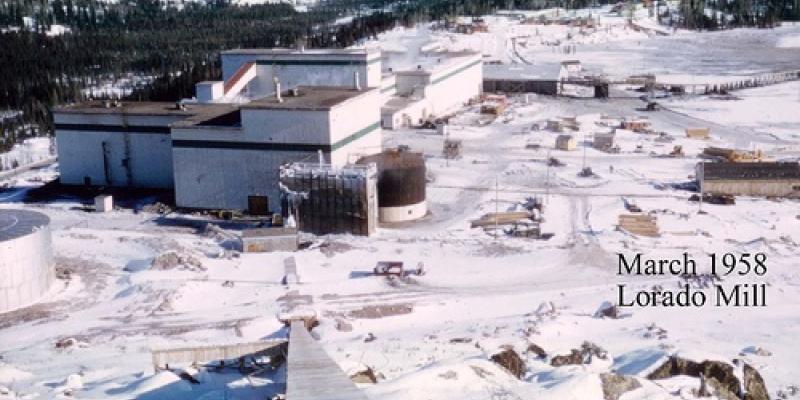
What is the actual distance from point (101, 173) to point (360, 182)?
13.1 m

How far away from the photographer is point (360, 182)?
2888cm

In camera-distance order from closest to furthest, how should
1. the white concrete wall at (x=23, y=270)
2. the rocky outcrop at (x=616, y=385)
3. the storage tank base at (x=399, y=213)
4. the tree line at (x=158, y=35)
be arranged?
the rocky outcrop at (x=616, y=385) → the white concrete wall at (x=23, y=270) → the storage tank base at (x=399, y=213) → the tree line at (x=158, y=35)

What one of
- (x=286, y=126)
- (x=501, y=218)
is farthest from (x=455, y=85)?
(x=501, y=218)

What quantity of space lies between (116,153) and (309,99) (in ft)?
27.9

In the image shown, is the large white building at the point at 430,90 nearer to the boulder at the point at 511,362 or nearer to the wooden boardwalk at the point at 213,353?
the wooden boardwalk at the point at 213,353

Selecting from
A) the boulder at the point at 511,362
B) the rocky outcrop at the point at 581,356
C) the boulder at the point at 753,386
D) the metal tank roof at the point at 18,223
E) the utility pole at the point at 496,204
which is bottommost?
the boulder at the point at 753,386

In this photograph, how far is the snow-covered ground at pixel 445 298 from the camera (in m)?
17.4

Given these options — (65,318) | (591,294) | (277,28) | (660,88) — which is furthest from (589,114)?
(277,28)

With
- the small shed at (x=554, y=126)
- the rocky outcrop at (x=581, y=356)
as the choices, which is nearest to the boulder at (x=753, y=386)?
the rocky outcrop at (x=581, y=356)

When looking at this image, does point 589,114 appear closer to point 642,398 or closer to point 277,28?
point 642,398

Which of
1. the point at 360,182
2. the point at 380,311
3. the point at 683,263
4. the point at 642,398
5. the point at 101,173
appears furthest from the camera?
the point at 101,173

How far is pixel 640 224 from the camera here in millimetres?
28812

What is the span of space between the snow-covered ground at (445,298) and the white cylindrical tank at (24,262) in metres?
0.52

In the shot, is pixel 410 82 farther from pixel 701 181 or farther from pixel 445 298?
pixel 445 298
